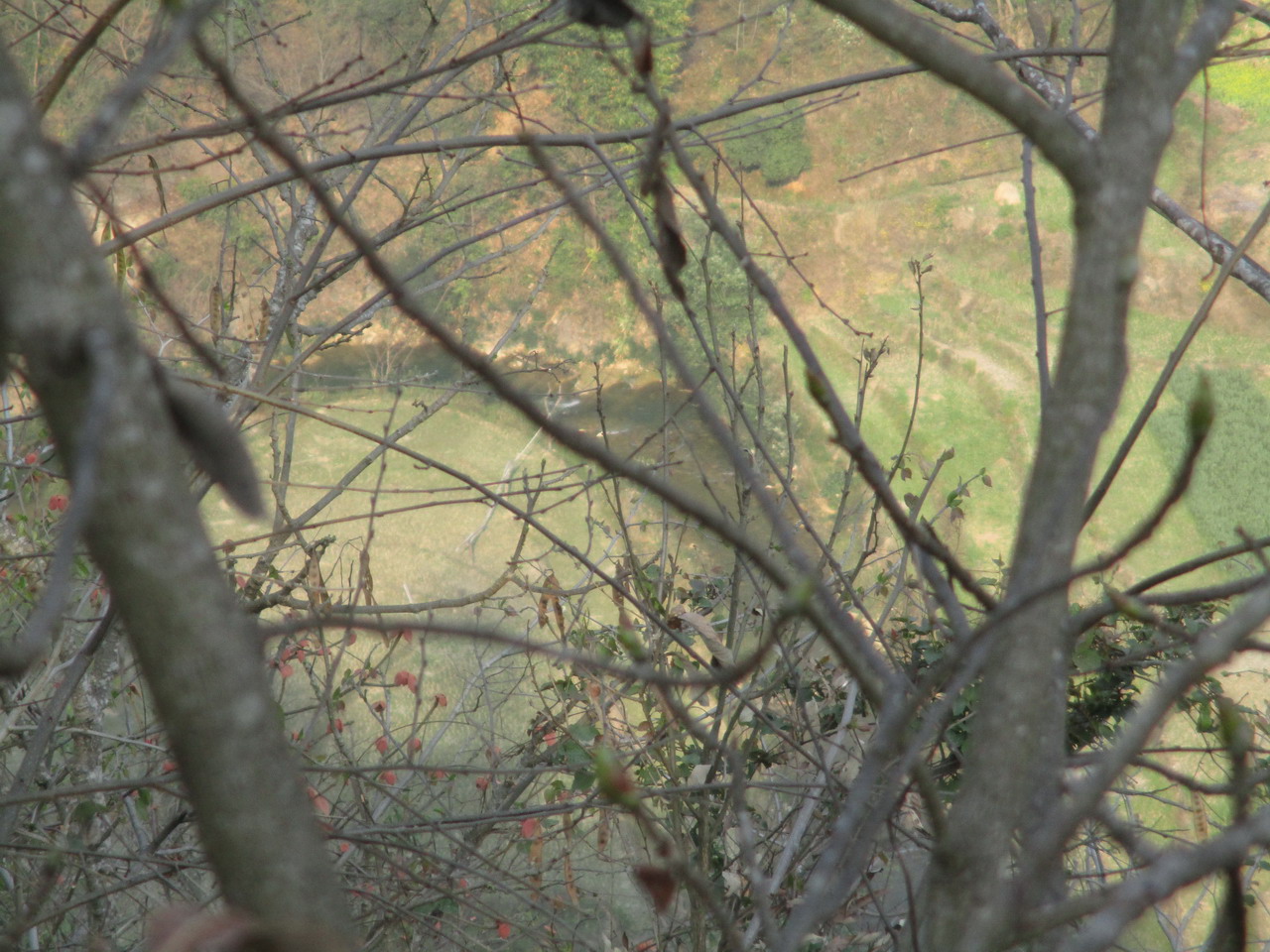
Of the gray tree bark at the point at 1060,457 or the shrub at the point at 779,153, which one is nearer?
the gray tree bark at the point at 1060,457

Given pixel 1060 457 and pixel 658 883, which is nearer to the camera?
pixel 658 883

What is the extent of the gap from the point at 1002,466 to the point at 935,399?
690mm

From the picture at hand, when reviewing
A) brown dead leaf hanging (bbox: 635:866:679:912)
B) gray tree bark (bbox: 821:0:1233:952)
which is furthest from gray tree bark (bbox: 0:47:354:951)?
gray tree bark (bbox: 821:0:1233:952)

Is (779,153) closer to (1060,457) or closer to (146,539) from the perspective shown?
(1060,457)

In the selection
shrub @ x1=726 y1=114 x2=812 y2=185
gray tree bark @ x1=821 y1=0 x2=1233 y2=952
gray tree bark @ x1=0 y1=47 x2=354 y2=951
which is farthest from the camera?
shrub @ x1=726 y1=114 x2=812 y2=185

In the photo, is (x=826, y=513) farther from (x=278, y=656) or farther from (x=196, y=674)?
(x=196, y=674)

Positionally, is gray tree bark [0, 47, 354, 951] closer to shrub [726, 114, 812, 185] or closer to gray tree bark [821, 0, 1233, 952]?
gray tree bark [821, 0, 1233, 952]

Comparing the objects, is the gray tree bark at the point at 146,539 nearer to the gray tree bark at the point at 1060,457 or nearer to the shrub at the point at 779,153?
the gray tree bark at the point at 1060,457

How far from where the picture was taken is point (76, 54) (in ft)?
2.91

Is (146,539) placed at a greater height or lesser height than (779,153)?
lesser

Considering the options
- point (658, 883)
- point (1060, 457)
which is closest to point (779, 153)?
point (1060, 457)

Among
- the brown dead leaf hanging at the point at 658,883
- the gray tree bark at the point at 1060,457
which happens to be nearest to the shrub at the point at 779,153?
the gray tree bark at the point at 1060,457

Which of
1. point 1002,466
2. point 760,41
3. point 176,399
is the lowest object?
point 176,399

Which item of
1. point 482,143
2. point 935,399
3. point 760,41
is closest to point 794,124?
point 760,41
